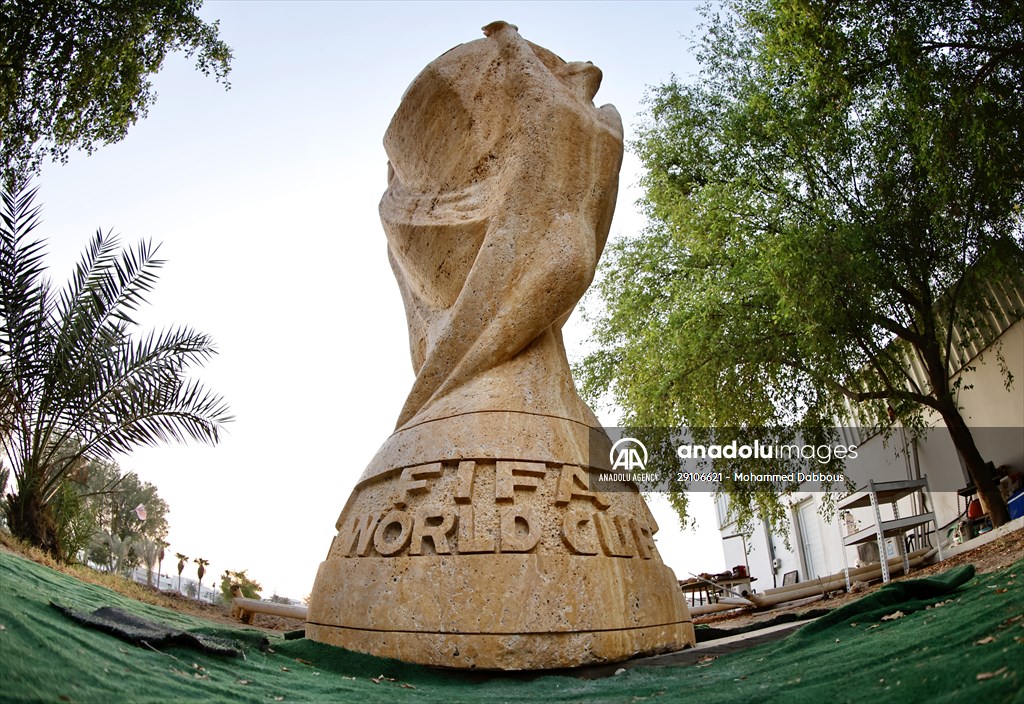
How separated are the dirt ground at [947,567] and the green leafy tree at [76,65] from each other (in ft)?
23.9

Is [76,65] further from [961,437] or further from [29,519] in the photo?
[961,437]

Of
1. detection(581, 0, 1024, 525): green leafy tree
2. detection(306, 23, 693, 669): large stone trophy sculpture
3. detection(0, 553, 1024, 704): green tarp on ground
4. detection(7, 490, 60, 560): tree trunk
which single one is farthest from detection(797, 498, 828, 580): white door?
detection(0, 553, 1024, 704): green tarp on ground

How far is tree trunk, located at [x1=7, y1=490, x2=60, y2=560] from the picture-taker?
299 inches

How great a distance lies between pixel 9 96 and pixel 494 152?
443 cm

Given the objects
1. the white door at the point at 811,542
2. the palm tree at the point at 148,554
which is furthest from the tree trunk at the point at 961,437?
the palm tree at the point at 148,554

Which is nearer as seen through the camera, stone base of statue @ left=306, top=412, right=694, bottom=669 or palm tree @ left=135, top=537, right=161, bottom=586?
stone base of statue @ left=306, top=412, right=694, bottom=669

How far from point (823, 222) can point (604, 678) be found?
7011mm

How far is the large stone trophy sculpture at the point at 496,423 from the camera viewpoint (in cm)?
352

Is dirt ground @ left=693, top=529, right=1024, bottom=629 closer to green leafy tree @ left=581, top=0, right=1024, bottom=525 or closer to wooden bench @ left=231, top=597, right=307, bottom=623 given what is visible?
green leafy tree @ left=581, top=0, right=1024, bottom=525

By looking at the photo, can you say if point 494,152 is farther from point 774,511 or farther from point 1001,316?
point 1001,316

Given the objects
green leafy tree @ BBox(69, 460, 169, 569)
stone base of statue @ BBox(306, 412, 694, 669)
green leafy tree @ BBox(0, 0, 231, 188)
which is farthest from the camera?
green leafy tree @ BBox(69, 460, 169, 569)

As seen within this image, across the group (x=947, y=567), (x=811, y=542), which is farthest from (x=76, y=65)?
(x=811, y=542)

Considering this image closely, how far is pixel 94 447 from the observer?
7945 millimetres

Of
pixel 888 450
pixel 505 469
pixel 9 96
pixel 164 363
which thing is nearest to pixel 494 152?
pixel 505 469
